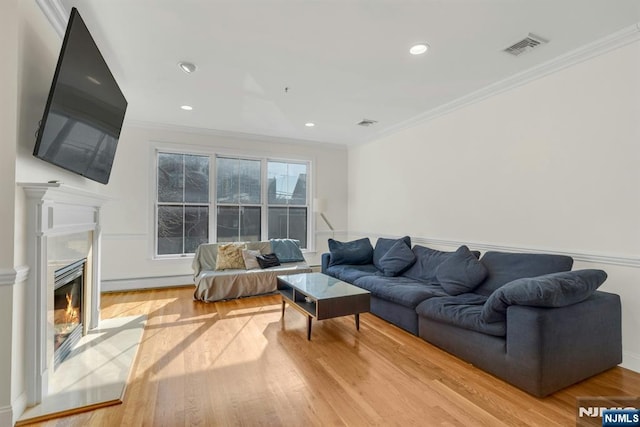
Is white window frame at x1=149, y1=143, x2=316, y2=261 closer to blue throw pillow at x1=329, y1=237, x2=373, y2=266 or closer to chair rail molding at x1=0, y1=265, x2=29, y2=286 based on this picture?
blue throw pillow at x1=329, y1=237, x2=373, y2=266

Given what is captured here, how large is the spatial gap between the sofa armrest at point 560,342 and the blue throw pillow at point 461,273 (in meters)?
0.89

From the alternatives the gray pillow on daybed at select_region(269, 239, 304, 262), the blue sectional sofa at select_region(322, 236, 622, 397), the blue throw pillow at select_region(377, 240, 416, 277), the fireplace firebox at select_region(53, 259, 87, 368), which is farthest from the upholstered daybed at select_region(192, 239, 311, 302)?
the blue sectional sofa at select_region(322, 236, 622, 397)

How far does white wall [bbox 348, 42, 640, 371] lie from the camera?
2.40m

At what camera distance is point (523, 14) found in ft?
7.11

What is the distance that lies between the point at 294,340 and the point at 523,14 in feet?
10.7

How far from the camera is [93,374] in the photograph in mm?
2260

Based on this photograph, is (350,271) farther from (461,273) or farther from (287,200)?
(287,200)

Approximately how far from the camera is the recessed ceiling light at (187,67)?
2.88 metres

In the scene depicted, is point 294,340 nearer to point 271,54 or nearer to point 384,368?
point 384,368

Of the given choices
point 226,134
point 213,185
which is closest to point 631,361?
point 213,185

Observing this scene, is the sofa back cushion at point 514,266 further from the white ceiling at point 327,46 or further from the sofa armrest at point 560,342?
the white ceiling at point 327,46

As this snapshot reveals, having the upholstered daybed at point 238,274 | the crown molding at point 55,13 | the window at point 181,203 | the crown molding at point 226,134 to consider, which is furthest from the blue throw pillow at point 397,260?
the crown molding at point 55,13

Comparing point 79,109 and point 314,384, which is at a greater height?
point 79,109

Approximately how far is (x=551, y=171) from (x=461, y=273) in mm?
1287
